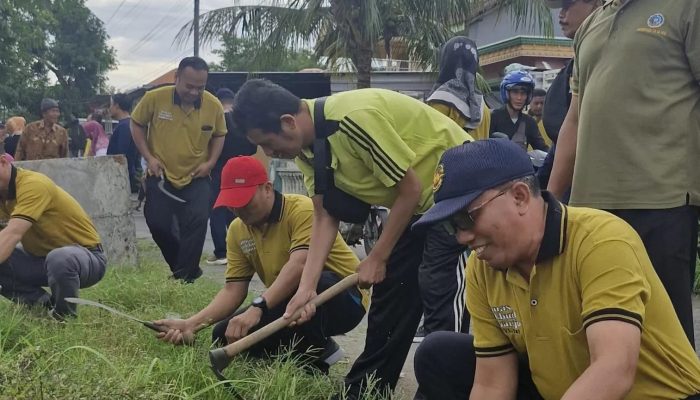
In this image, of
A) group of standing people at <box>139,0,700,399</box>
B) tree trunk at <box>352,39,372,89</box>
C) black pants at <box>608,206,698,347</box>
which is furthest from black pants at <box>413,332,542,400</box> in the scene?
tree trunk at <box>352,39,372,89</box>

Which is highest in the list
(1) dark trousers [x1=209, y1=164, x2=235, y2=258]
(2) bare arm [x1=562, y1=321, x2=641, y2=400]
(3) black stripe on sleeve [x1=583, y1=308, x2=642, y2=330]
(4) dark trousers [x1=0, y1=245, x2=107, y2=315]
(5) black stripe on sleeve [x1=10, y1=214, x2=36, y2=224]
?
(3) black stripe on sleeve [x1=583, y1=308, x2=642, y2=330]

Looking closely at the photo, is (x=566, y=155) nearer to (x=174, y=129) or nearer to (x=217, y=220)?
(x=174, y=129)

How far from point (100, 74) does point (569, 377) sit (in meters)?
53.2

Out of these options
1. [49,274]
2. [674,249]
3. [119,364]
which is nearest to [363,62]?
[49,274]

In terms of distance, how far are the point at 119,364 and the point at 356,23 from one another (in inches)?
426

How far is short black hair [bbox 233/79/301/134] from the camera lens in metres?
3.46

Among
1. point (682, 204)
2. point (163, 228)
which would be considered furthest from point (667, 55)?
point (163, 228)

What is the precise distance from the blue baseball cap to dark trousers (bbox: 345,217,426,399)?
4.94ft

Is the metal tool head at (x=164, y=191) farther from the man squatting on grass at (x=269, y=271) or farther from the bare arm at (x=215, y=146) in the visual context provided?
the man squatting on grass at (x=269, y=271)

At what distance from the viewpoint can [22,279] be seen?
5207mm

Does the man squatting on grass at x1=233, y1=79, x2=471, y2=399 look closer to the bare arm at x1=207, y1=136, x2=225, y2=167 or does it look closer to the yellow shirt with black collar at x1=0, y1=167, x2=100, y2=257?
the yellow shirt with black collar at x1=0, y1=167, x2=100, y2=257

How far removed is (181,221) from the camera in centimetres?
689

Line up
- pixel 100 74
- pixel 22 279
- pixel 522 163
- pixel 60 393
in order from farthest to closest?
pixel 100 74
pixel 22 279
pixel 60 393
pixel 522 163

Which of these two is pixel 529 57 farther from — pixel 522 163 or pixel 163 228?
pixel 522 163
